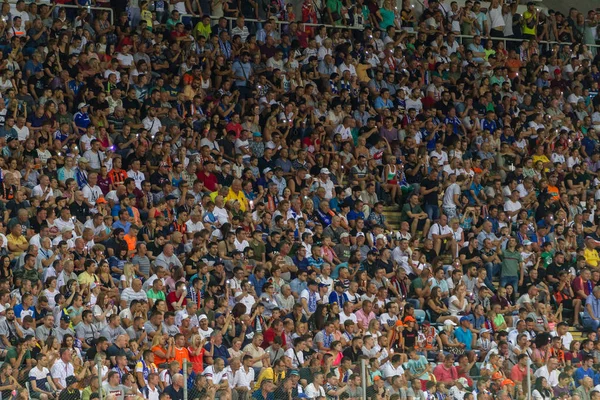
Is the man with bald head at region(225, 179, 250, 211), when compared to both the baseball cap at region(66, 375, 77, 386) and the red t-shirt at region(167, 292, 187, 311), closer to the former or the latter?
the red t-shirt at region(167, 292, 187, 311)

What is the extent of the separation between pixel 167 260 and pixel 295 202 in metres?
3.06

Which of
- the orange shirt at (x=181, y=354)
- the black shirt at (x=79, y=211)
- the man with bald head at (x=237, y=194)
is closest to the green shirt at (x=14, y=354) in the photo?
the orange shirt at (x=181, y=354)

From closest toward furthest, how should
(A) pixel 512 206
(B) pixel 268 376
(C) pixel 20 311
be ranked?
(B) pixel 268 376, (C) pixel 20 311, (A) pixel 512 206

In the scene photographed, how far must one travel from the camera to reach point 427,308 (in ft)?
67.5

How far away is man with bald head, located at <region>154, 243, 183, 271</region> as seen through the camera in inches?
755

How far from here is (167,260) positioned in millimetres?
19250

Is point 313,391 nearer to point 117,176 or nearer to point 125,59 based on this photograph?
point 117,176

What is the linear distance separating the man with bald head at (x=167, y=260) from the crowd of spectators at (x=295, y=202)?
0.02m

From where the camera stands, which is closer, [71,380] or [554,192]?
[71,380]

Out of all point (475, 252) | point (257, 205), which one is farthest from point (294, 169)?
point (475, 252)

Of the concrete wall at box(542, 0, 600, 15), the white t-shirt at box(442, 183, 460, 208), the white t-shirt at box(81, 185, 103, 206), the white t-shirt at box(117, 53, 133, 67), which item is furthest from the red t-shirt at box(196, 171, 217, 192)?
the concrete wall at box(542, 0, 600, 15)

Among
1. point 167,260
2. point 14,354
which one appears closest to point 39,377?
point 14,354

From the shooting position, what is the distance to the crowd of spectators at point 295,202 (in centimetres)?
1709

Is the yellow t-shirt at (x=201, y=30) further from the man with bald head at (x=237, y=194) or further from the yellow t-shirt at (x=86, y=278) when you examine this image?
the yellow t-shirt at (x=86, y=278)
